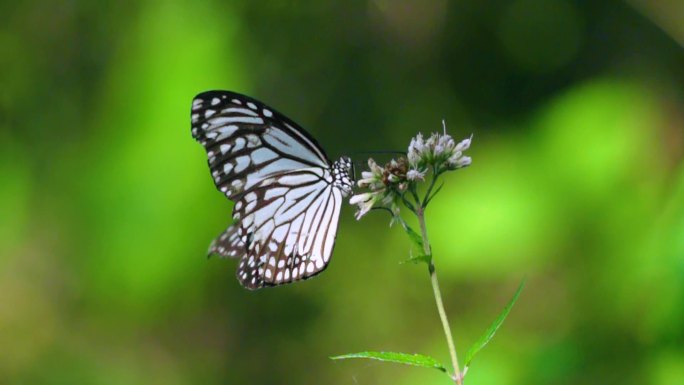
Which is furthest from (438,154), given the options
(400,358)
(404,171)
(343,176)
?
(400,358)

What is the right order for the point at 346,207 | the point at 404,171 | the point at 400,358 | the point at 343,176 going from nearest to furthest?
the point at 400,358 → the point at 404,171 → the point at 343,176 → the point at 346,207

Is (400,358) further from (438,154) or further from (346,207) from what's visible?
(346,207)

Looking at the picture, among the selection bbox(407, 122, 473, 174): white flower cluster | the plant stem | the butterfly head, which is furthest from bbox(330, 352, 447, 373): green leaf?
the butterfly head

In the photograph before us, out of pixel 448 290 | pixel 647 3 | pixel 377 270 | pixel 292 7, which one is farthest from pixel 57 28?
pixel 647 3

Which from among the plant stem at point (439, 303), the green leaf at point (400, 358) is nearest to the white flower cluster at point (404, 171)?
the plant stem at point (439, 303)

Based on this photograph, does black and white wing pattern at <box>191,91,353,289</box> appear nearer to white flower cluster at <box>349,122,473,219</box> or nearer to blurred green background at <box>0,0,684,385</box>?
white flower cluster at <box>349,122,473,219</box>

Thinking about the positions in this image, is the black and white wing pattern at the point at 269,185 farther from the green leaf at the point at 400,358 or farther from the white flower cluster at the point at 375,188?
the green leaf at the point at 400,358

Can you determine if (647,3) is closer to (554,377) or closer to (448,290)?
(448,290)

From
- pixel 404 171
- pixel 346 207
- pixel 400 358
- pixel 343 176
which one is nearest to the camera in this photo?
pixel 400 358
